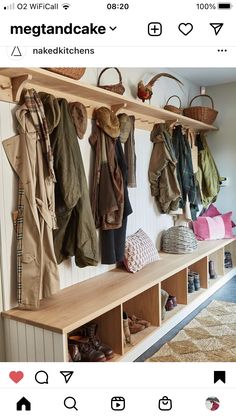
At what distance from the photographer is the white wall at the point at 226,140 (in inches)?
125

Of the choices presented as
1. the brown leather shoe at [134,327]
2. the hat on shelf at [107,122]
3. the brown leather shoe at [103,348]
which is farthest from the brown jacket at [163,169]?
the brown leather shoe at [103,348]

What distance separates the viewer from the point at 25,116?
1.39 metres

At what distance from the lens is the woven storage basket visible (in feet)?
8.00

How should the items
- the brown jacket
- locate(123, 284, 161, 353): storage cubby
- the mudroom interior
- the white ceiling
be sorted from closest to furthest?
the mudroom interior
locate(123, 284, 161, 353): storage cubby
the brown jacket
the white ceiling

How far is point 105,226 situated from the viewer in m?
1.80

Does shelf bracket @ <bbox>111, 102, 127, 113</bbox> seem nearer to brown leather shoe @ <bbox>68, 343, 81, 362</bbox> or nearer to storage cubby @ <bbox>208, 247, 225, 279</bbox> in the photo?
brown leather shoe @ <bbox>68, 343, 81, 362</bbox>

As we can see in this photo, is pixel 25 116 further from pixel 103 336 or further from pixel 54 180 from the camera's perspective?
pixel 103 336
